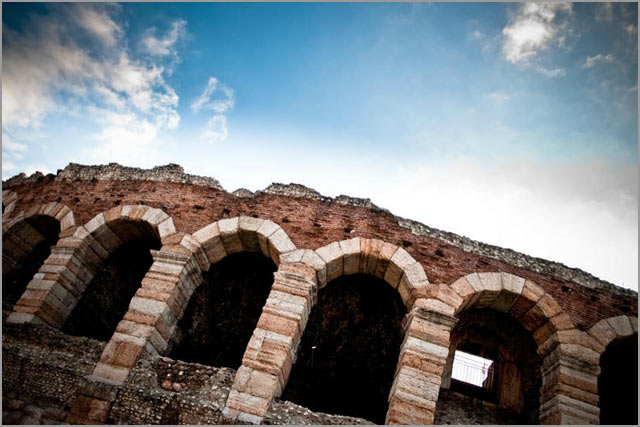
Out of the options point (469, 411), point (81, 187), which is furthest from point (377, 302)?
point (81, 187)

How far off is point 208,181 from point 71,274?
321 cm

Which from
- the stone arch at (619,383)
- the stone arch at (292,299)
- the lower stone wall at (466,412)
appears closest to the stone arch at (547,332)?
the stone arch at (292,299)

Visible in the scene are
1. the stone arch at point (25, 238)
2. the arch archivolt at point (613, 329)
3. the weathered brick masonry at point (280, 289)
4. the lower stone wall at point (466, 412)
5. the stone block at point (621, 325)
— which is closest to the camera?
the weathered brick masonry at point (280, 289)

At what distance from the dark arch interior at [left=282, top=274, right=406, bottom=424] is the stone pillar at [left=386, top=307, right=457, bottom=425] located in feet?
8.21

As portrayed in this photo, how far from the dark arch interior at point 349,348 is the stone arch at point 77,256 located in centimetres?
406

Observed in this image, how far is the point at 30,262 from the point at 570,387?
11440 mm

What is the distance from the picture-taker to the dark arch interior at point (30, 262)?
8430 millimetres

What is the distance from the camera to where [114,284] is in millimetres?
8469

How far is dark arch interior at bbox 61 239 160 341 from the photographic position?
7668 mm

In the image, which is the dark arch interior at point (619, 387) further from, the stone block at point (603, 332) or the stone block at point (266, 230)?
the stone block at point (266, 230)

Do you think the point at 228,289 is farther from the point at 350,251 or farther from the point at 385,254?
the point at 385,254

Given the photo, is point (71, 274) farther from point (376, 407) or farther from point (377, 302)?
point (376, 407)

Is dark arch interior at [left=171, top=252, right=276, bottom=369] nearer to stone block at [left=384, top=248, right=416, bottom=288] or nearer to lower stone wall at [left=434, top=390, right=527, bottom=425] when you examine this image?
stone block at [left=384, top=248, right=416, bottom=288]

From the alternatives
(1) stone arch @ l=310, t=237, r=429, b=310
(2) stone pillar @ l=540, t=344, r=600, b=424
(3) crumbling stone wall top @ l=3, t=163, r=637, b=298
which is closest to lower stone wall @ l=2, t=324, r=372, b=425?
(1) stone arch @ l=310, t=237, r=429, b=310
